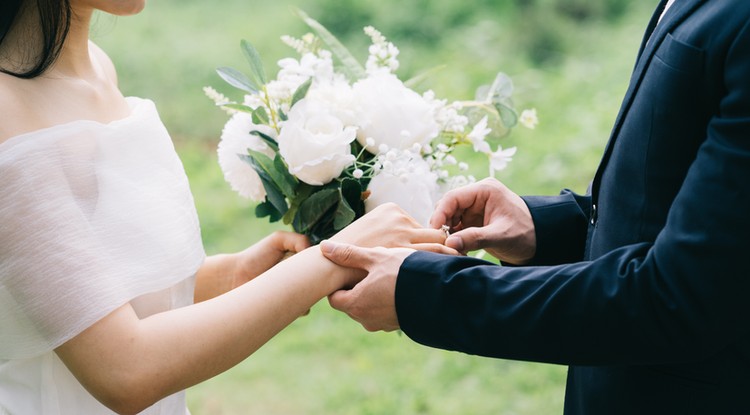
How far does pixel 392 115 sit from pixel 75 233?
767mm

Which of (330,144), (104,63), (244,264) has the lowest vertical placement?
(244,264)

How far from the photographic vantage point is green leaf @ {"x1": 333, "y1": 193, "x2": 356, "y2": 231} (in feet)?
6.75

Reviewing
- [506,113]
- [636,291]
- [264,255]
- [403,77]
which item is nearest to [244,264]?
[264,255]

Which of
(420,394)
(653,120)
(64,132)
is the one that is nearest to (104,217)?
(64,132)

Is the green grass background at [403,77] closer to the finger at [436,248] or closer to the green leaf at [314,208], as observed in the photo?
the green leaf at [314,208]

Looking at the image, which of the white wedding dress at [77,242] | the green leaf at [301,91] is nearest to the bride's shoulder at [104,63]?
the white wedding dress at [77,242]

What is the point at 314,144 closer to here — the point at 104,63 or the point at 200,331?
the point at 200,331

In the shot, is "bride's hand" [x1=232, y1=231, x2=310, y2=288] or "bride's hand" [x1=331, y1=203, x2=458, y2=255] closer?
"bride's hand" [x1=331, y1=203, x2=458, y2=255]

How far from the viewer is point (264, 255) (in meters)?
2.30

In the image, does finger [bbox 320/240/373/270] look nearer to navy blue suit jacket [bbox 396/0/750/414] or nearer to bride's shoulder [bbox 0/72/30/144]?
navy blue suit jacket [bbox 396/0/750/414]

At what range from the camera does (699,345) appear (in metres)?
1.61

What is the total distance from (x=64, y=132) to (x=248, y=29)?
662 cm

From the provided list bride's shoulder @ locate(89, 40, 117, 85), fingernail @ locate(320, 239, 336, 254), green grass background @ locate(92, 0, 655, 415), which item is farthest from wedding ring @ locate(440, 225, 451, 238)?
green grass background @ locate(92, 0, 655, 415)

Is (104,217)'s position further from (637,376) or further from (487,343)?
(637,376)
